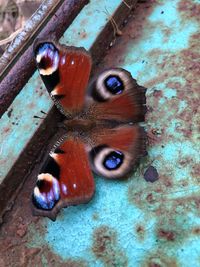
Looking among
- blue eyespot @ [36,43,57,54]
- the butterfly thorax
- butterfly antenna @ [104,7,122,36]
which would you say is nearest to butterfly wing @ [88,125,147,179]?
the butterfly thorax

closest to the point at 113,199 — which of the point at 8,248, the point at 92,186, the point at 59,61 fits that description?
the point at 92,186

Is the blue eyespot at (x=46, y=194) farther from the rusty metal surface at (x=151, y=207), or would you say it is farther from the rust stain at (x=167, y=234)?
the rust stain at (x=167, y=234)

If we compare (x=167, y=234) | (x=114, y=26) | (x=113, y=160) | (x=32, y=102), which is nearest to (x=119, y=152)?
(x=113, y=160)

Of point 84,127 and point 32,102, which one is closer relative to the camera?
point 84,127

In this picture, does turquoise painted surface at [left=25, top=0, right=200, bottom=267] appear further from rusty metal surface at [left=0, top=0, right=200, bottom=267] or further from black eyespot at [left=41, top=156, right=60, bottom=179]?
black eyespot at [left=41, top=156, right=60, bottom=179]

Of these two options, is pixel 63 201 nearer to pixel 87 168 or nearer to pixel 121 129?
pixel 87 168

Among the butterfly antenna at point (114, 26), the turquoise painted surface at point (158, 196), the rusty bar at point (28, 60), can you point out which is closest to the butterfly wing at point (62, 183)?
the turquoise painted surface at point (158, 196)

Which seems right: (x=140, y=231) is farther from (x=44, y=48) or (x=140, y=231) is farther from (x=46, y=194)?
(x=44, y=48)

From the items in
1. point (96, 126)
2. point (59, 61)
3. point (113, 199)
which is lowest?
point (113, 199)
